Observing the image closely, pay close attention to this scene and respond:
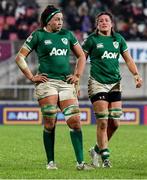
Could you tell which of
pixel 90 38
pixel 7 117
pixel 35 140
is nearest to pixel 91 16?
pixel 7 117

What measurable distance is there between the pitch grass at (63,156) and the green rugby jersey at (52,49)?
1.42 metres

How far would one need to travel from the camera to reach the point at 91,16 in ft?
98.4

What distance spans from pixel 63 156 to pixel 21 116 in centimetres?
1243

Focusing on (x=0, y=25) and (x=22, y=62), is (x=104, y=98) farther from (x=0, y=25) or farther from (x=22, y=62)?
(x=0, y=25)

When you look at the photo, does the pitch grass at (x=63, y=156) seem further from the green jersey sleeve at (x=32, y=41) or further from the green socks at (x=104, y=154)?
the green jersey sleeve at (x=32, y=41)

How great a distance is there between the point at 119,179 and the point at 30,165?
243cm

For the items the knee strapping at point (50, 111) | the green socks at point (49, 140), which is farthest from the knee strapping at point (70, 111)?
the green socks at point (49, 140)

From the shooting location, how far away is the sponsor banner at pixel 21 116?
2666 centimetres

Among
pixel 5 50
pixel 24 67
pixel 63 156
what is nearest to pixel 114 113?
pixel 24 67

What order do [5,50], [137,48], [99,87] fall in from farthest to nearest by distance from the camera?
[137,48] < [5,50] < [99,87]

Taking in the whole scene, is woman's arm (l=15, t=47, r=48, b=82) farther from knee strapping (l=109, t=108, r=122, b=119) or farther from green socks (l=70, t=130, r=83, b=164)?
knee strapping (l=109, t=108, r=122, b=119)

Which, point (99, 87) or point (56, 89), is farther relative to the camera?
point (99, 87)

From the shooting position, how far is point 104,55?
12625 millimetres

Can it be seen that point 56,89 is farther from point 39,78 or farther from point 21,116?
point 21,116
